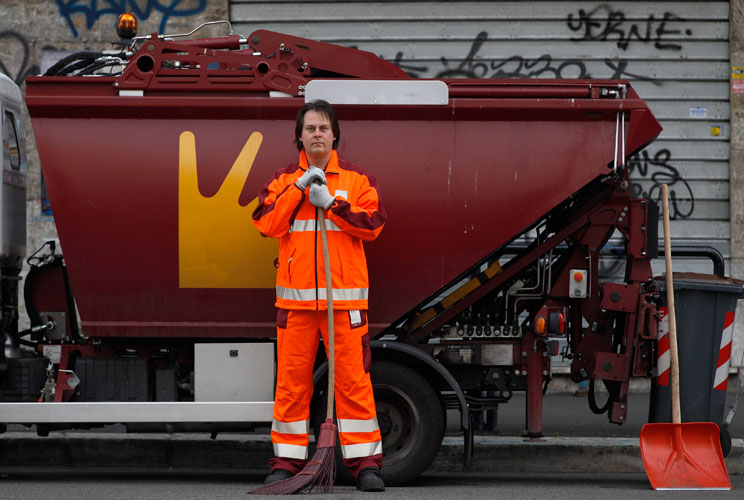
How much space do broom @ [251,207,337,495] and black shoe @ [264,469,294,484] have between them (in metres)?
0.10

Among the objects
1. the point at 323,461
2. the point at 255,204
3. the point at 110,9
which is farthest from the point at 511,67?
the point at 323,461

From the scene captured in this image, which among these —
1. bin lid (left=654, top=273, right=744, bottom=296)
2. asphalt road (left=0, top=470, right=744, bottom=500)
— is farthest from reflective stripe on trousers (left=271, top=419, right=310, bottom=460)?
bin lid (left=654, top=273, right=744, bottom=296)

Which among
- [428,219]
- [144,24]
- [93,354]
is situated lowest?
[93,354]

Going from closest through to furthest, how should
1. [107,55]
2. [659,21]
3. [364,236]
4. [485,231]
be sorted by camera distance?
[364,236]
[485,231]
[107,55]
[659,21]

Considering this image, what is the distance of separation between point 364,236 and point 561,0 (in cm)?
508

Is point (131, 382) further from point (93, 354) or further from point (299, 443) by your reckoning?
point (299, 443)

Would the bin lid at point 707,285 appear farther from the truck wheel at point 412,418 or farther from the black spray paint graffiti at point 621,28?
the black spray paint graffiti at point 621,28

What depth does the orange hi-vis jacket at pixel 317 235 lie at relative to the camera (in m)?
4.97

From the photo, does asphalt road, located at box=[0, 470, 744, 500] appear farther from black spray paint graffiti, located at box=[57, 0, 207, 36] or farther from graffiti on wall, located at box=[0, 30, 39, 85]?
black spray paint graffiti, located at box=[57, 0, 207, 36]

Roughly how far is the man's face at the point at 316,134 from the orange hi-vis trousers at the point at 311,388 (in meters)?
0.79

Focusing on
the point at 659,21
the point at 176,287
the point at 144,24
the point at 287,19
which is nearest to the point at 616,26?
the point at 659,21

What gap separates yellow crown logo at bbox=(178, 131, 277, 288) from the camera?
17.5ft

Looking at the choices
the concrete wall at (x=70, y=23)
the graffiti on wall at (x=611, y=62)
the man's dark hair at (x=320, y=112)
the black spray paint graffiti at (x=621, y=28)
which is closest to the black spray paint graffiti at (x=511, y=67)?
the graffiti on wall at (x=611, y=62)

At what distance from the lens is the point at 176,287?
17.7ft
